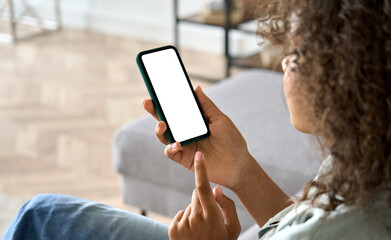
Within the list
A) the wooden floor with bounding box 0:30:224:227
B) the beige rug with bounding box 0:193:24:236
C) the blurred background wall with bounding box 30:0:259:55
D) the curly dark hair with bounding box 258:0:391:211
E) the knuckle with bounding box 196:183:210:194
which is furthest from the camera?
the blurred background wall with bounding box 30:0:259:55

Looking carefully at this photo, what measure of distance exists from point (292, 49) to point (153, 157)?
112 centimetres

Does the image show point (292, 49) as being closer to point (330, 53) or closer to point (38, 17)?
point (330, 53)

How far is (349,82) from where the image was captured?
69 centimetres

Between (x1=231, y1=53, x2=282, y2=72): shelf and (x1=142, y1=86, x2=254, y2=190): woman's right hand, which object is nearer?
(x1=142, y1=86, x2=254, y2=190): woman's right hand

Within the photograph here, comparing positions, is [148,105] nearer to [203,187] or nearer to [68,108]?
[203,187]

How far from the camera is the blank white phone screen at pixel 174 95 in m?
1.09

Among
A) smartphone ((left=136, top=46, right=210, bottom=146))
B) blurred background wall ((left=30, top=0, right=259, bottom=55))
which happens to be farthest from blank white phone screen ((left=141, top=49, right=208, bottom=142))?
blurred background wall ((left=30, top=0, right=259, bottom=55))

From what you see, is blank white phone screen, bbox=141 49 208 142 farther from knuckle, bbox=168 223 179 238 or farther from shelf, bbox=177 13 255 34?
shelf, bbox=177 13 255 34

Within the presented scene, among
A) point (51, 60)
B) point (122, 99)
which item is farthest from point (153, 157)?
point (51, 60)

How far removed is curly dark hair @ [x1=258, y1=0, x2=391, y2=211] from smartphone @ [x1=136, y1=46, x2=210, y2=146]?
0.36 m

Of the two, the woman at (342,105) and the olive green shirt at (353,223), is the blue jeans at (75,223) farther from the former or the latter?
the olive green shirt at (353,223)

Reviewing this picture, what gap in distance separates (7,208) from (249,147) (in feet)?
3.14

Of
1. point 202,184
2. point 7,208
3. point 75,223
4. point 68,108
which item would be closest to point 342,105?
point 202,184

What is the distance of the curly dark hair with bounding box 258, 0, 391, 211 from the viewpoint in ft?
2.22
